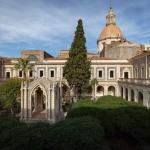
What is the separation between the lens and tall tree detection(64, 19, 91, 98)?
120 feet

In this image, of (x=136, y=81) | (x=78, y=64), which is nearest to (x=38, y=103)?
(x=78, y=64)

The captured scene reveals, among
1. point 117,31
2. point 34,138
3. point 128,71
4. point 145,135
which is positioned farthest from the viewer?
point 117,31

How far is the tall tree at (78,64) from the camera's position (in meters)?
36.6

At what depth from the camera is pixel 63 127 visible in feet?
32.7

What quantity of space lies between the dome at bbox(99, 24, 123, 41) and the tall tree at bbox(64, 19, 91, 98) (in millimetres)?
33375

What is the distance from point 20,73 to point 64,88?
10.3 meters

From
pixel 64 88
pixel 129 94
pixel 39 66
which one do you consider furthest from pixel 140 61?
pixel 39 66

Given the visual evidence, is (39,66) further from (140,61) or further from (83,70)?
(140,61)

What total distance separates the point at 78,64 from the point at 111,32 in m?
36.9

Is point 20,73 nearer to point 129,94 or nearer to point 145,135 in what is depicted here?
point 129,94

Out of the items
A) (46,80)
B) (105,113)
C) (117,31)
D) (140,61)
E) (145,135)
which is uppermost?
(117,31)

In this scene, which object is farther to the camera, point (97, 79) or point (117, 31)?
point (117, 31)

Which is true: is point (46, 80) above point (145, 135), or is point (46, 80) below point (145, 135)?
above

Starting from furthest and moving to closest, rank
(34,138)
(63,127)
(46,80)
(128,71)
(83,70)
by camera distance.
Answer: (128,71) < (83,70) < (46,80) < (63,127) < (34,138)
